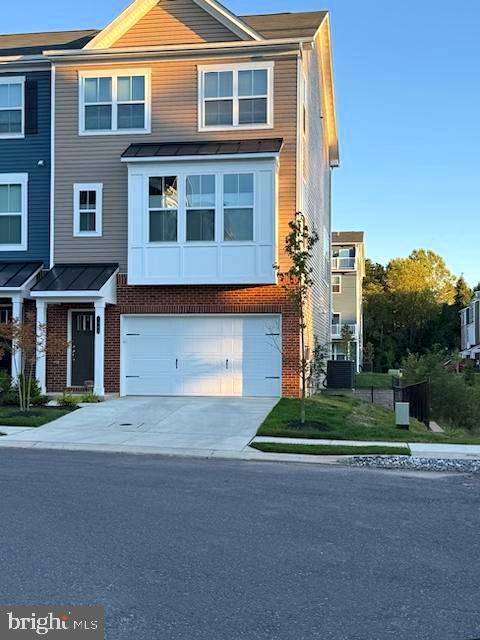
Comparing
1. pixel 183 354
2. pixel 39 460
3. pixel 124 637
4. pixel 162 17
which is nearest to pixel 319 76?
pixel 162 17

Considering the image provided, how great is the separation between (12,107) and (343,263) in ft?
112

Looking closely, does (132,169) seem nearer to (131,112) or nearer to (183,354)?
(131,112)

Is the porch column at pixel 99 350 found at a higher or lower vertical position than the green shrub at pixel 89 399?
higher

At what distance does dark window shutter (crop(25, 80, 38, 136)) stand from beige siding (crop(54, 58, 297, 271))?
0.92 meters

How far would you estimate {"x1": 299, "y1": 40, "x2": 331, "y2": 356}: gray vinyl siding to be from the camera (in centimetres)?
2169

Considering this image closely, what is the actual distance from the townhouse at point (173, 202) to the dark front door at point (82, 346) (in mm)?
41

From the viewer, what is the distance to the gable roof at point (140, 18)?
63.2ft

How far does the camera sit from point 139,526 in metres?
6.77

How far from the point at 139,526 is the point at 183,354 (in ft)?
42.1

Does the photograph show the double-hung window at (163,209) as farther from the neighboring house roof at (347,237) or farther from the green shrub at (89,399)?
the neighboring house roof at (347,237)

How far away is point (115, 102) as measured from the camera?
779 inches

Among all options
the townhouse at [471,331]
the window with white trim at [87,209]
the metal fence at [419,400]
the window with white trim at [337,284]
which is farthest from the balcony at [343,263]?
the window with white trim at [87,209]

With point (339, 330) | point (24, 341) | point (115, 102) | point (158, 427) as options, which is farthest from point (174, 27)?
point (339, 330)

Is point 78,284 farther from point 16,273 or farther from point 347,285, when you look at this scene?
point 347,285
